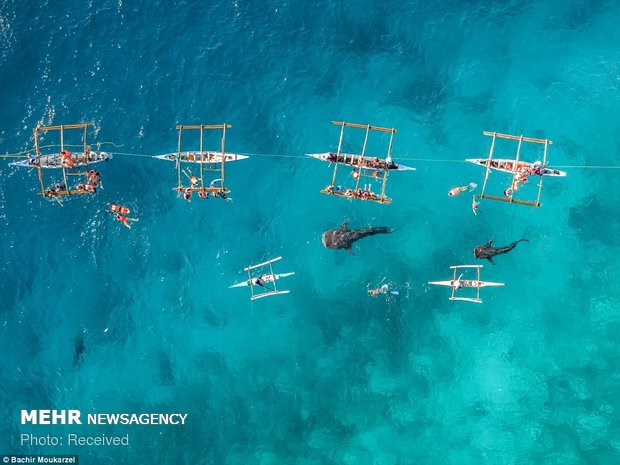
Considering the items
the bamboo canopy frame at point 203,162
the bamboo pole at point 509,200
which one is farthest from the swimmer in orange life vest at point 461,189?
the bamboo canopy frame at point 203,162

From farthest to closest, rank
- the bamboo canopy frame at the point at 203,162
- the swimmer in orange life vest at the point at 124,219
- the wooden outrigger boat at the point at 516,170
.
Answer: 1. the swimmer in orange life vest at the point at 124,219
2. the bamboo canopy frame at the point at 203,162
3. the wooden outrigger boat at the point at 516,170

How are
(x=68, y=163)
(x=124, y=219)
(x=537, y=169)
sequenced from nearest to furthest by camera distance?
(x=537, y=169) → (x=68, y=163) → (x=124, y=219)

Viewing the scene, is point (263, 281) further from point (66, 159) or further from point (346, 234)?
point (66, 159)

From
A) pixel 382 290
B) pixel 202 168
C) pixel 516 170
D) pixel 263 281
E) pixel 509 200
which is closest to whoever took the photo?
pixel 509 200

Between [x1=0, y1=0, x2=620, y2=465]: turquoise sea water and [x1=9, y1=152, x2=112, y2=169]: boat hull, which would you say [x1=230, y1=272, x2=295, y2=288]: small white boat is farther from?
[x1=9, y1=152, x2=112, y2=169]: boat hull

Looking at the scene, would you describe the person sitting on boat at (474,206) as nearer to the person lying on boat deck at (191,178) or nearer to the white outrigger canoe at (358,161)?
the white outrigger canoe at (358,161)

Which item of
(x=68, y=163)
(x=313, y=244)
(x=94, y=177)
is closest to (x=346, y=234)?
(x=313, y=244)
